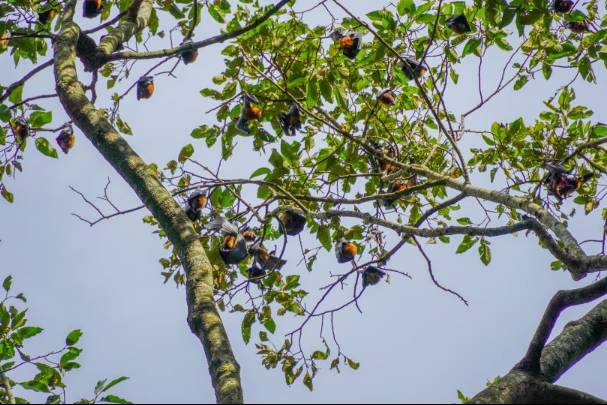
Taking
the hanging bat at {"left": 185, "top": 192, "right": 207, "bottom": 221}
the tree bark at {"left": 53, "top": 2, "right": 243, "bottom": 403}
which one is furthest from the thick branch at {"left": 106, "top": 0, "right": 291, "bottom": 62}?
the hanging bat at {"left": 185, "top": 192, "right": 207, "bottom": 221}

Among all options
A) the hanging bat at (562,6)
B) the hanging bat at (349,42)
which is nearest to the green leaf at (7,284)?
the hanging bat at (349,42)

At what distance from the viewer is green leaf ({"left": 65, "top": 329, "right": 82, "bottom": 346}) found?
377 cm

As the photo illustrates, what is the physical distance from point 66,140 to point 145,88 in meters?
0.84

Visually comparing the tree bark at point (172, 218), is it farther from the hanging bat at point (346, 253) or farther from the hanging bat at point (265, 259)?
the hanging bat at point (346, 253)

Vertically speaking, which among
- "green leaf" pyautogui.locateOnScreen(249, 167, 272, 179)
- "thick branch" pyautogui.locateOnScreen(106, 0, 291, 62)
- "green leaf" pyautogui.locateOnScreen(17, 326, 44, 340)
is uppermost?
"thick branch" pyautogui.locateOnScreen(106, 0, 291, 62)

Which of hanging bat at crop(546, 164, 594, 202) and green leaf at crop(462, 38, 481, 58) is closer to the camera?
hanging bat at crop(546, 164, 594, 202)

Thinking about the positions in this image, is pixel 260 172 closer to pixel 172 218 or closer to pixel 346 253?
pixel 346 253

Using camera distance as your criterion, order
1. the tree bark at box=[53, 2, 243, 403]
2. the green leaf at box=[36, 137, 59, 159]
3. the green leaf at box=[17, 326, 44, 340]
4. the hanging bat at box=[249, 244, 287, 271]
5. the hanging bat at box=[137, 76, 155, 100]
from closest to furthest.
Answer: the tree bark at box=[53, 2, 243, 403]
the hanging bat at box=[249, 244, 287, 271]
the green leaf at box=[17, 326, 44, 340]
the green leaf at box=[36, 137, 59, 159]
the hanging bat at box=[137, 76, 155, 100]

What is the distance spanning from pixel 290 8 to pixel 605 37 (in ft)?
7.65

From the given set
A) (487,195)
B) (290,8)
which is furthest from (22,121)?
(487,195)

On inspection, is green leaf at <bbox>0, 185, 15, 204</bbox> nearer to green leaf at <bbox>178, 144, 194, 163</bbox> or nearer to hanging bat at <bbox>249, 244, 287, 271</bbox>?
green leaf at <bbox>178, 144, 194, 163</bbox>

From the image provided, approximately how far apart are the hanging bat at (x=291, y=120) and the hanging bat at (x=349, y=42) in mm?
556

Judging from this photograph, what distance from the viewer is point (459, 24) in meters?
4.39

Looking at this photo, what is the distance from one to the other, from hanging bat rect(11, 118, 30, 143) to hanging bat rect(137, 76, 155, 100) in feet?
3.59
